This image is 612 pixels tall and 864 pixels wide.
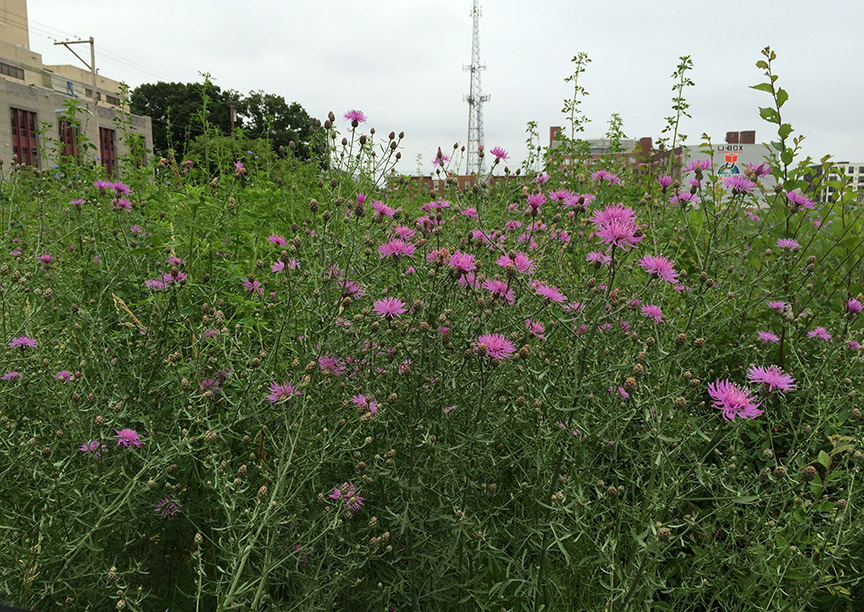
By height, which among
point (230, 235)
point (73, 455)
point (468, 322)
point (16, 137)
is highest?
point (16, 137)

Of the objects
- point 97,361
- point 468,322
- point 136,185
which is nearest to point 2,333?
point 97,361

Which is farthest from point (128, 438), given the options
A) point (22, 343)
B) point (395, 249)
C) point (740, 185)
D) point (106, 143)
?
point (106, 143)

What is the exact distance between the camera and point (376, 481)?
63.8 inches

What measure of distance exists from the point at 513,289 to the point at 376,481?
2.38 ft

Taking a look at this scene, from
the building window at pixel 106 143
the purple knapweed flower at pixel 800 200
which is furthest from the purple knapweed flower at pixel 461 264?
the building window at pixel 106 143

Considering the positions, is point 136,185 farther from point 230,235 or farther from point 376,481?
point 376,481

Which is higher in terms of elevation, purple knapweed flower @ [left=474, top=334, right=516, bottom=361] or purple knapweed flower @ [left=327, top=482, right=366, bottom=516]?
purple knapweed flower @ [left=474, top=334, right=516, bottom=361]

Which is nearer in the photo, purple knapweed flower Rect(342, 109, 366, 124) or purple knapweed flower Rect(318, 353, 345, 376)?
purple knapweed flower Rect(318, 353, 345, 376)

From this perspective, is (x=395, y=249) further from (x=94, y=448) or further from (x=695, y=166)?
(x=695, y=166)

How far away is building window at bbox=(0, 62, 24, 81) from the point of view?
35.9 m

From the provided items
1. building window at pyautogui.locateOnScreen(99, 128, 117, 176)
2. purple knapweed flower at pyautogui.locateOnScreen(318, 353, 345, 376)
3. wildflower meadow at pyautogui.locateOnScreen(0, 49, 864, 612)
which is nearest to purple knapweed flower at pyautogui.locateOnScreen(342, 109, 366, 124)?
wildflower meadow at pyautogui.locateOnScreen(0, 49, 864, 612)

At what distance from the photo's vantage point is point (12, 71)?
37.4 m

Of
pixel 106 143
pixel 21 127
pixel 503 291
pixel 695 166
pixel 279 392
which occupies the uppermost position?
pixel 21 127

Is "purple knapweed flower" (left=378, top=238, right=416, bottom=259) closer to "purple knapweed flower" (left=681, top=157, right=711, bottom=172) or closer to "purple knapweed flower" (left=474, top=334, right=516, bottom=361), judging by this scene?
"purple knapweed flower" (left=474, top=334, right=516, bottom=361)
